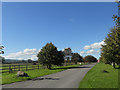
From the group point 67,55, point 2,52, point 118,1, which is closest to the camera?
point 118,1

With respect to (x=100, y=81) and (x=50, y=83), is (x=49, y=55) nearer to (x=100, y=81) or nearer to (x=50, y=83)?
(x=50, y=83)

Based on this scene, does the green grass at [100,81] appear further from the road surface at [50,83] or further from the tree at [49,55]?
the tree at [49,55]

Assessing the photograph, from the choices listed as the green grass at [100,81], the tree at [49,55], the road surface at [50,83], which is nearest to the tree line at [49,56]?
the tree at [49,55]

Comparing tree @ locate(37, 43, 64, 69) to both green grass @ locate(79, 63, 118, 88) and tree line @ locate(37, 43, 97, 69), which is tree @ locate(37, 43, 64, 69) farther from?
green grass @ locate(79, 63, 118, 88)

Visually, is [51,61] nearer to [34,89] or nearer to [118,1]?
[34,89]

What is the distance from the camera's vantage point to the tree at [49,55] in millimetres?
29719

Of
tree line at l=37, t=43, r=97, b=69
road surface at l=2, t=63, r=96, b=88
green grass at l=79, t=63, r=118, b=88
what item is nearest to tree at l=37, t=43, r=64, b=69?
tree line at l=37, t=43, r=97, b=69

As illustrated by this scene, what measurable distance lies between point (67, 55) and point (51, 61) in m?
47.0

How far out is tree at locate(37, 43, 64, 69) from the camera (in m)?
29.7

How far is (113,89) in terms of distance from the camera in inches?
323

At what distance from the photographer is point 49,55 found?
30109 mm

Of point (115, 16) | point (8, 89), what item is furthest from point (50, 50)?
point (115, 16)

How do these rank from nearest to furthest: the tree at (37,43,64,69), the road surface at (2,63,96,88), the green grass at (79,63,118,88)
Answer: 1. the green grass at (79,63,118,88)
2. the road surface at (2,63,96,88)
3. the tree at (37,43,64,69)

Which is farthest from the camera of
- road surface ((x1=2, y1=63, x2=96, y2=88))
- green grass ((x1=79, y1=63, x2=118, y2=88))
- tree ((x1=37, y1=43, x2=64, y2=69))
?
tree ((x1=37, y1=43, x2=64, y2=69))
